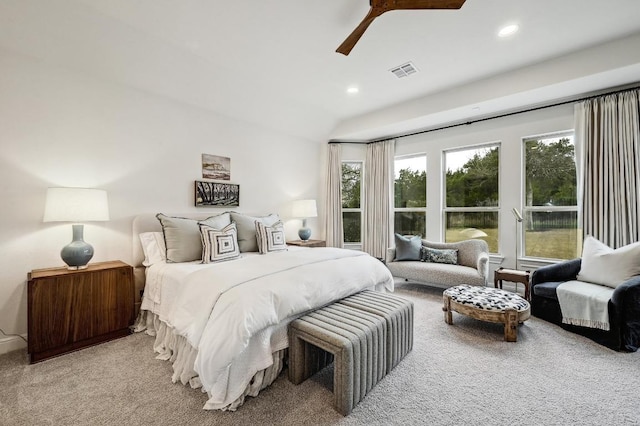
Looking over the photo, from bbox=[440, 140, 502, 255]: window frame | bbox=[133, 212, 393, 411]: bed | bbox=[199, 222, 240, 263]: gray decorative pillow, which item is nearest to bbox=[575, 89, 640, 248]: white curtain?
bbox=[440, 140, 502, 255]: window frame

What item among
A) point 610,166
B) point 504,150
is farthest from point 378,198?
point 610,166

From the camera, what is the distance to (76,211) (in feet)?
7.85

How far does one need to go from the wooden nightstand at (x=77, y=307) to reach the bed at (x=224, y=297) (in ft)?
0.74

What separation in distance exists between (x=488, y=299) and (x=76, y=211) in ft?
13.0

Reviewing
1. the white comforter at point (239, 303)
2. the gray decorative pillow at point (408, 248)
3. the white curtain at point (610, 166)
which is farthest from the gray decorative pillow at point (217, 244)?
the white curtain at point (610, 166)

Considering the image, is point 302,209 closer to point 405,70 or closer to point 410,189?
point 410,189

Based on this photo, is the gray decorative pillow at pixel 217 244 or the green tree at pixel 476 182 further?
the green tree at pixel 476 182

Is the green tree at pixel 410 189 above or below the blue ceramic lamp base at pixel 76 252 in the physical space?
above

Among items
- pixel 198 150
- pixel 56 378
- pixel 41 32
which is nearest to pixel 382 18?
pixel 198 150

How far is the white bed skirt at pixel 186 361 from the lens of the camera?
1798 millimetres

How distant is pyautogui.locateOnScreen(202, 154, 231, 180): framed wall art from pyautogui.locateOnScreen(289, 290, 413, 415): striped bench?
102 inches

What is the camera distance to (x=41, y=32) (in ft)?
7.66

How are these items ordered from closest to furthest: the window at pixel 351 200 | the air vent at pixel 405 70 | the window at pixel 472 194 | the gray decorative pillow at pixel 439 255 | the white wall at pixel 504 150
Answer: the air vent at pixel 405 70, the white wall at pixel 504 150, the gray decorative pillow at pixel 439 255, the window at pixel 472 194, the window at pixel 351 200

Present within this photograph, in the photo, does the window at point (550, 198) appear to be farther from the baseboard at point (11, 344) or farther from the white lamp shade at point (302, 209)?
the baseboard at point (11, 344)
